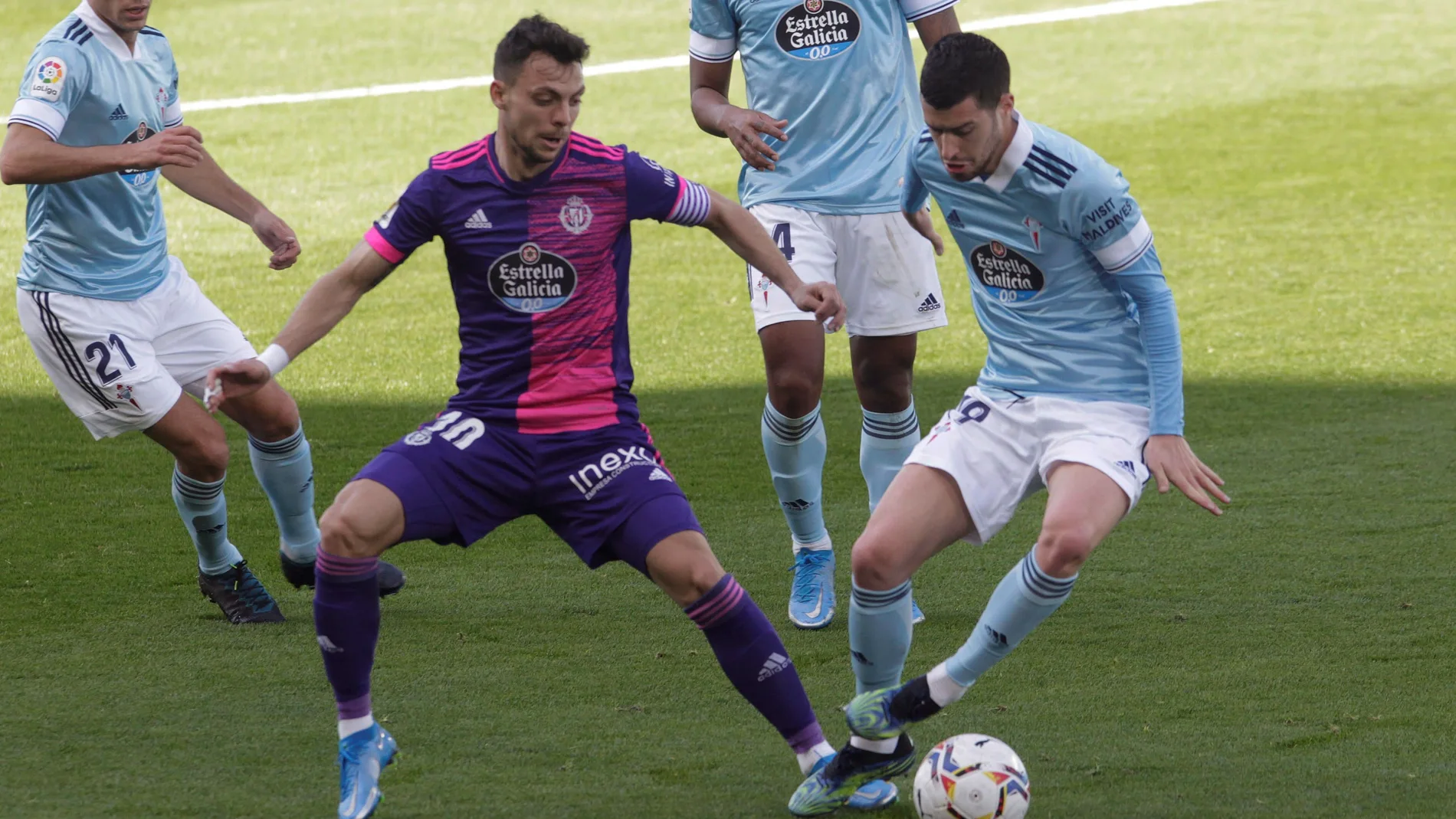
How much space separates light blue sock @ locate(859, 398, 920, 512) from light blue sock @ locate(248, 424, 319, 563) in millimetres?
1864

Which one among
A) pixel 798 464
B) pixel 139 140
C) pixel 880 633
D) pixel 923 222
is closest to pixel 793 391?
pixel 798 464

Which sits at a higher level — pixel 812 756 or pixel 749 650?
pixel 749 650

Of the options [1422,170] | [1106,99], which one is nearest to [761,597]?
[1422,170]

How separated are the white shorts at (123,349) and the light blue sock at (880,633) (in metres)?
2.43

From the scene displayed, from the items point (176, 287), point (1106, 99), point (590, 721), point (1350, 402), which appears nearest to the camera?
point (590, 721)

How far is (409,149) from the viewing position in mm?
17359

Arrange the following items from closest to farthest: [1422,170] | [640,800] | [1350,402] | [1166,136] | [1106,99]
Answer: [640,800], [1350,402], [1422,170], [1166,136], [1106,99]

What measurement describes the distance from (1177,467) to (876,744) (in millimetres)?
961

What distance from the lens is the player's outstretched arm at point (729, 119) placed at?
5449mm

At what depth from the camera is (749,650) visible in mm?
3982

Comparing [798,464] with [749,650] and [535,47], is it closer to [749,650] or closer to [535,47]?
[749,650]

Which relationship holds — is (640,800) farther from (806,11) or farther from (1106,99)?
(1106,99)

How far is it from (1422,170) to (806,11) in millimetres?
11704

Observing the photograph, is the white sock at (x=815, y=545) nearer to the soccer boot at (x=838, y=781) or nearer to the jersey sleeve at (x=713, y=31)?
the jersey sleeve at (x=713, y=31)
